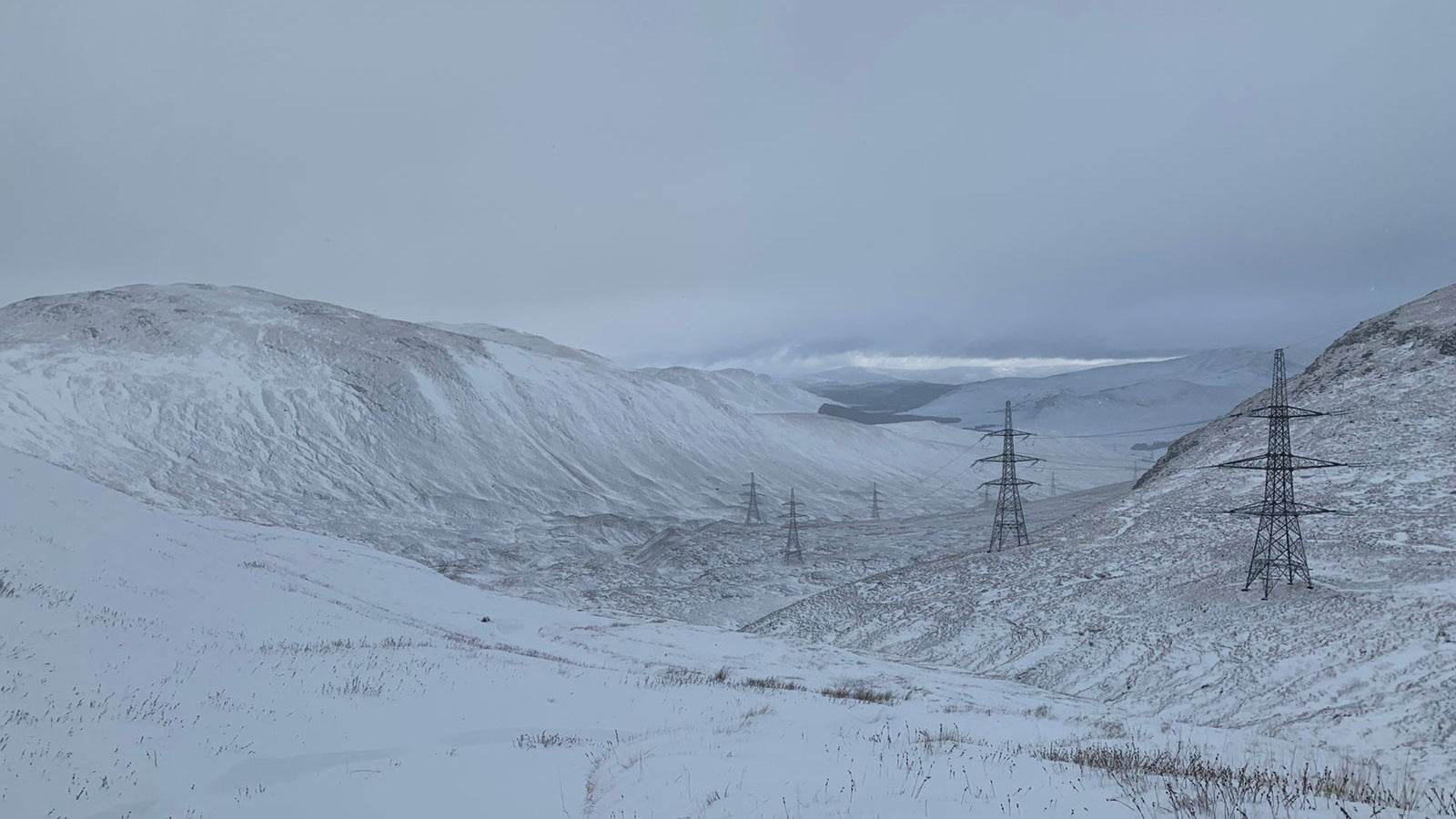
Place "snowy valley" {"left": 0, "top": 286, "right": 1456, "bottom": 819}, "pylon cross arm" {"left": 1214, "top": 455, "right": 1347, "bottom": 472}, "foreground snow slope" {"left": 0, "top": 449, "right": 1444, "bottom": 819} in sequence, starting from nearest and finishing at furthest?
"foreground snow slope" {"left": 0, "top": 449, "right": 1444, "bottom": 819}, "snowy valley" {"left": 0, "top": 286, "right": 1456, "bottom": 819}, "pylon cross arm" {"left": 1214, "top": 455, "right": 1347, "bottom": 472}

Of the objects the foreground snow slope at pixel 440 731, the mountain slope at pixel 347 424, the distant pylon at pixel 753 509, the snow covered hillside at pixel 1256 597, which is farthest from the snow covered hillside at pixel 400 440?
the foreground snow slope at pixel 440 731

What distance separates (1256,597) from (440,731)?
31.1 m

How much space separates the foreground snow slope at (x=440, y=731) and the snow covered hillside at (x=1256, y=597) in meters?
4.69

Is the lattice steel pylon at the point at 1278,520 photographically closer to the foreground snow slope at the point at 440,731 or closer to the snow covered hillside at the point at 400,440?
the foreground snow slope at the point at 440,731

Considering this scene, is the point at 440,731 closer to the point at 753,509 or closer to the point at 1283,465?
the point at 1283,465

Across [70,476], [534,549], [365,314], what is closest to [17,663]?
[70,476]

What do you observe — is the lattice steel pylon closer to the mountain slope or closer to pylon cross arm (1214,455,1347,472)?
pylon cross arm (1214,455,1347,472)

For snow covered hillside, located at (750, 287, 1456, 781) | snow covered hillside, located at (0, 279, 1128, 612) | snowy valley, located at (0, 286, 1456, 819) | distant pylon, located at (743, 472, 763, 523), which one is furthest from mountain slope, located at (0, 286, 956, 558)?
A: snow covered hillside, located at (750, 287, 1456, 781)

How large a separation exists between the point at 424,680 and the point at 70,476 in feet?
119

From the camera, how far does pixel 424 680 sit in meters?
14.6

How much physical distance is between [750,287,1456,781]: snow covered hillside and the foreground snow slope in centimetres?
469

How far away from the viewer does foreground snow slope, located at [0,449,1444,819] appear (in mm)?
8023

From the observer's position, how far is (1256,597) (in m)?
30.7

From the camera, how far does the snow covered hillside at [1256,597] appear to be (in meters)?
22.5
